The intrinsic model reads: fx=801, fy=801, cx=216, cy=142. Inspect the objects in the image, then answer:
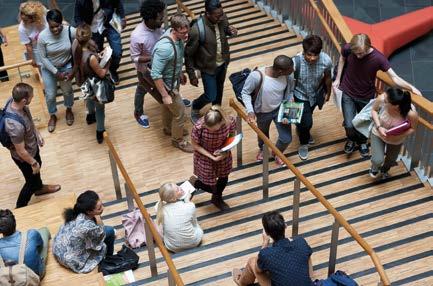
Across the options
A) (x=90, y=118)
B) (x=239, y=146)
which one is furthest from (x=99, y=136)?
(x=239, y=146)

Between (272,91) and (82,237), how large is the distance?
2604 mm

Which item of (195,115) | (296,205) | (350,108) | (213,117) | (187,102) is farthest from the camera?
(187,102)

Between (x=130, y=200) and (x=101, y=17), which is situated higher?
(x=101, y=17)

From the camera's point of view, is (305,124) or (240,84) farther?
(305,124)

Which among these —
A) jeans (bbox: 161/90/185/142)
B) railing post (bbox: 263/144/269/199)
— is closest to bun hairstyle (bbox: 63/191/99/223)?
railing post (bbox: 263/144/269/199)

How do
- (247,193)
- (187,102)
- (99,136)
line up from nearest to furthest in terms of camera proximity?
(247,193) → (99,136) → (187,102)

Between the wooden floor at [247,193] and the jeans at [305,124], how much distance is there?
0.62ft

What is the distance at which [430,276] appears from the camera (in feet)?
24.2

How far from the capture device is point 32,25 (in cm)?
920

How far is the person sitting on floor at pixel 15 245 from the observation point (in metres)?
6.70

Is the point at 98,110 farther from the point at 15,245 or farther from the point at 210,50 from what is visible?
the point at 15,245

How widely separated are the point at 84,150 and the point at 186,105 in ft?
4.72

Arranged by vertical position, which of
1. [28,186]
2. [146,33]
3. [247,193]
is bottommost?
[247,193]

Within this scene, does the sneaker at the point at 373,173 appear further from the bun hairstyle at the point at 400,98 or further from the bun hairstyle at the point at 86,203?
the bun hairstyle at the point at 86,203
